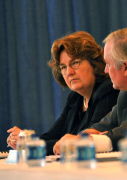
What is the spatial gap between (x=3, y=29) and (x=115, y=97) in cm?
194

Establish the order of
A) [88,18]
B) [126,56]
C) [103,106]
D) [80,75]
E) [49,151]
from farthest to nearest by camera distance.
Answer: [88,18] → [80,75] → [103,106] → [49,151] → [126,56]

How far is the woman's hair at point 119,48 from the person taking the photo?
1451 millimetres

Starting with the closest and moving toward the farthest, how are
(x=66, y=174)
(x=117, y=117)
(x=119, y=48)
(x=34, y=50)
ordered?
(x=66, y=174) < (x=119, y=48) < (x=117, y=117) < (x=34, y=50)

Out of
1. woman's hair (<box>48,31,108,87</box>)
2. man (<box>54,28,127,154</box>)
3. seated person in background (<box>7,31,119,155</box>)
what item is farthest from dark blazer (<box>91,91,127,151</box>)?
woman's hair (<box>48,31,108,87</box>)

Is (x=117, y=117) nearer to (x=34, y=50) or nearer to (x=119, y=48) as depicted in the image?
(x=119, y=48)

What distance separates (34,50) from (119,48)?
6.47 ft

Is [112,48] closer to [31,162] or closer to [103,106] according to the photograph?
[103,106]

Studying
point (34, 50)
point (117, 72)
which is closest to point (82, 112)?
point (117, 72)

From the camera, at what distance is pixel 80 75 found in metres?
2.14

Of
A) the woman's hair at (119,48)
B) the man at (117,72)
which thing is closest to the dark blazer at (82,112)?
the man at (117,72)

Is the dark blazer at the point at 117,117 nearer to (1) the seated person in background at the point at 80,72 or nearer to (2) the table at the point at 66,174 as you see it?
(1) the seated person in background at the point at 80,72

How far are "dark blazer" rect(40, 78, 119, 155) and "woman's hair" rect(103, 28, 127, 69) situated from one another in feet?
1.45

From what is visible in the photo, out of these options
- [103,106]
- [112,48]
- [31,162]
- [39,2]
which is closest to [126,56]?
[112,48]

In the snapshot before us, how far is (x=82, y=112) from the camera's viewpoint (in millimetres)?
2197
